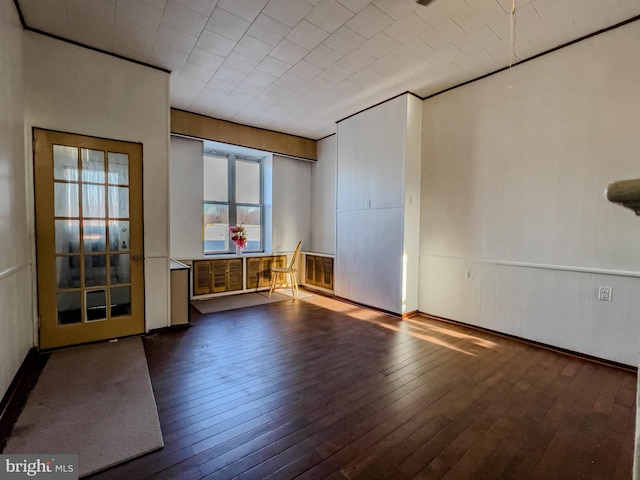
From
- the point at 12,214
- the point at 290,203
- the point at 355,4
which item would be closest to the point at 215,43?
the point at 355,4

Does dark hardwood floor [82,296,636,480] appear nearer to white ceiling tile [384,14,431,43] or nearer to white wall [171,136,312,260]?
white wall [171,136,312,260]

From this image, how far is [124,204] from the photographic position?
3.44 m

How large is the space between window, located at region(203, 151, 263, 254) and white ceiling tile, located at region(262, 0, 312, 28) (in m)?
3.69

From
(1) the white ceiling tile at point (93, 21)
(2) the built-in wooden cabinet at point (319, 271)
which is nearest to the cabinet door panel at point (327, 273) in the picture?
(2) the built-in wooden cabinet at point (319, 271)

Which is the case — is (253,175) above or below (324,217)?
above

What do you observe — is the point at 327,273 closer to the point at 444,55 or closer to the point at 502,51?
the point at 444,55

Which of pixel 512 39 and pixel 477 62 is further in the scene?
pixel 477 62

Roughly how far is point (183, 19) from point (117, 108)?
4.18ft

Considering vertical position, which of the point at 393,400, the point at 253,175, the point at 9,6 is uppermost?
the point at 9,6

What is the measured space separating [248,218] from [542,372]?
543 cm

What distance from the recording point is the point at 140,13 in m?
2.71

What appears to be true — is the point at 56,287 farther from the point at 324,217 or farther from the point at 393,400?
the point at 324,217

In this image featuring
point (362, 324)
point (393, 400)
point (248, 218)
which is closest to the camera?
point (393, 400)

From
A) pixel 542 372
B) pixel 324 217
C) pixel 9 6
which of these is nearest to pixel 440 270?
pixel 542 372
